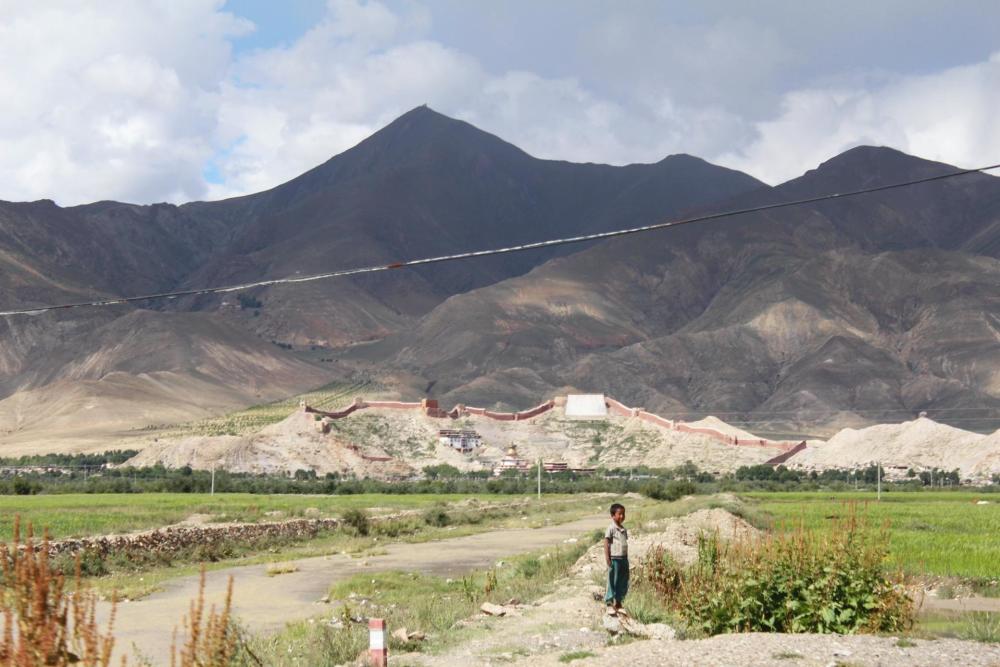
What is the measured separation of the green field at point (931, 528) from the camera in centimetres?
2483

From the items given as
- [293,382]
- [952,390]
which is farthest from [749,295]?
[293,382]

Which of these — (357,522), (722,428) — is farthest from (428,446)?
(357,522)

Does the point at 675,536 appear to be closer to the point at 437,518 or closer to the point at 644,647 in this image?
the point at 644,647

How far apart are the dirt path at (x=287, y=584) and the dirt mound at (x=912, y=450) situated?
5865cm

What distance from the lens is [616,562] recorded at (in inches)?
606

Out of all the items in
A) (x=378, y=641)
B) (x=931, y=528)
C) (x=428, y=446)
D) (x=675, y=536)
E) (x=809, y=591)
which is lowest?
(x=931, y=528)

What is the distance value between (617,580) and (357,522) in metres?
30.3

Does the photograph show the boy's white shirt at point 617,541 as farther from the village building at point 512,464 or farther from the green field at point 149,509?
the village building at point 512,464

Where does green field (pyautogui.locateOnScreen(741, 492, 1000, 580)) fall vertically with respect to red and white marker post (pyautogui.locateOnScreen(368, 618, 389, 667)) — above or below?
below

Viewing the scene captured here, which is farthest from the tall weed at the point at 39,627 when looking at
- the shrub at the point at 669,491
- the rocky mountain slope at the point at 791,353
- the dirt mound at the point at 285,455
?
the rocky mountain slope at the point at 791,353

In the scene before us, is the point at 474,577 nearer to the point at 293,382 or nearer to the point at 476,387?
the point at 476,387

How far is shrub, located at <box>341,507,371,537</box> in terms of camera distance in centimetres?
4403

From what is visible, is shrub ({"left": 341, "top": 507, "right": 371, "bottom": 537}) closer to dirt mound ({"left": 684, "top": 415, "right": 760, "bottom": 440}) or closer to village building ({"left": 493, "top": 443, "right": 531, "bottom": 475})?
village building ({"left": 493, "top": 443, "right": 531, "bottom": 475})

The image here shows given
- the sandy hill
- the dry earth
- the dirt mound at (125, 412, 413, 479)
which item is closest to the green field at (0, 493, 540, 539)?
the dry earth
